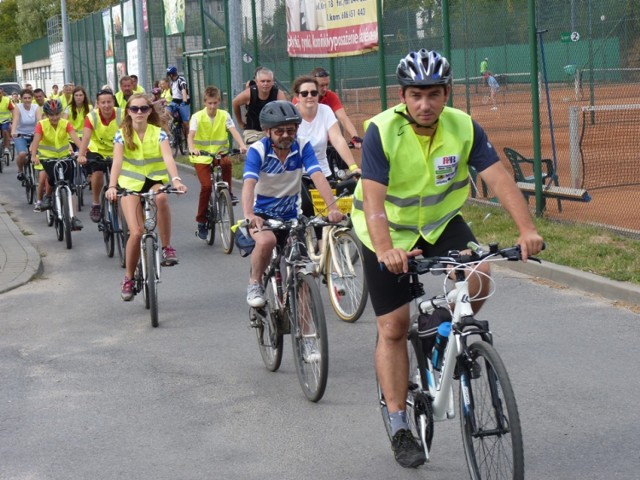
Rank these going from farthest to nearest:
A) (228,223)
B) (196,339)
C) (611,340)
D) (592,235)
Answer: (228,223), (592,235), (196,339), (611,340)

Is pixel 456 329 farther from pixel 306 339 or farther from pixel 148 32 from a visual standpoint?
pixel 148 32

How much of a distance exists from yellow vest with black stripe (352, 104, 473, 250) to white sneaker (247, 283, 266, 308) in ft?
7.13

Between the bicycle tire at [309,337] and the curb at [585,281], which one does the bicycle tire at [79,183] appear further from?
the bicycle tire at [309,337]

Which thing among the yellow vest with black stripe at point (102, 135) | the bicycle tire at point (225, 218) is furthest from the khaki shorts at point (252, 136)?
the yellow vest with black stripe at point (102, 135)

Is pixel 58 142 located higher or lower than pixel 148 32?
lower

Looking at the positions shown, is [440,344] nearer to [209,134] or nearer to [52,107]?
[209,134]

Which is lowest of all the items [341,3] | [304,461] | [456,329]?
[304,461]

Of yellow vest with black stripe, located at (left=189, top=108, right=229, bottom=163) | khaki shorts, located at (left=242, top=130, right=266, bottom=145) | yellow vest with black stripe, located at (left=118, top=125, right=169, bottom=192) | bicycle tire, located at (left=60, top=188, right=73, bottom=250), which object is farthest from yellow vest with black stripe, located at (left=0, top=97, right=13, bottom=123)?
yellow vest with black stripe, located at (left=118, top=125, right=169, bottom=192)

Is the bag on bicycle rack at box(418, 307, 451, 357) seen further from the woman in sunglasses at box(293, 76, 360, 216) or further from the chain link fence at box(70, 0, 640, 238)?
the chain link fence at box(70, 0, 640, 238)

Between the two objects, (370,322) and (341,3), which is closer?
(370,322)

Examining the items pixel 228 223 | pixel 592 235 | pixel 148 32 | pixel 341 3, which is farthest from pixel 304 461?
pixel 148 32

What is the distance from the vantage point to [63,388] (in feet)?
24.5

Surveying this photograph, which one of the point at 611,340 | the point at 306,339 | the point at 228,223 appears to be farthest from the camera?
the point at 228,223

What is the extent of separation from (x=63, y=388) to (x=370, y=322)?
97.8 inches
